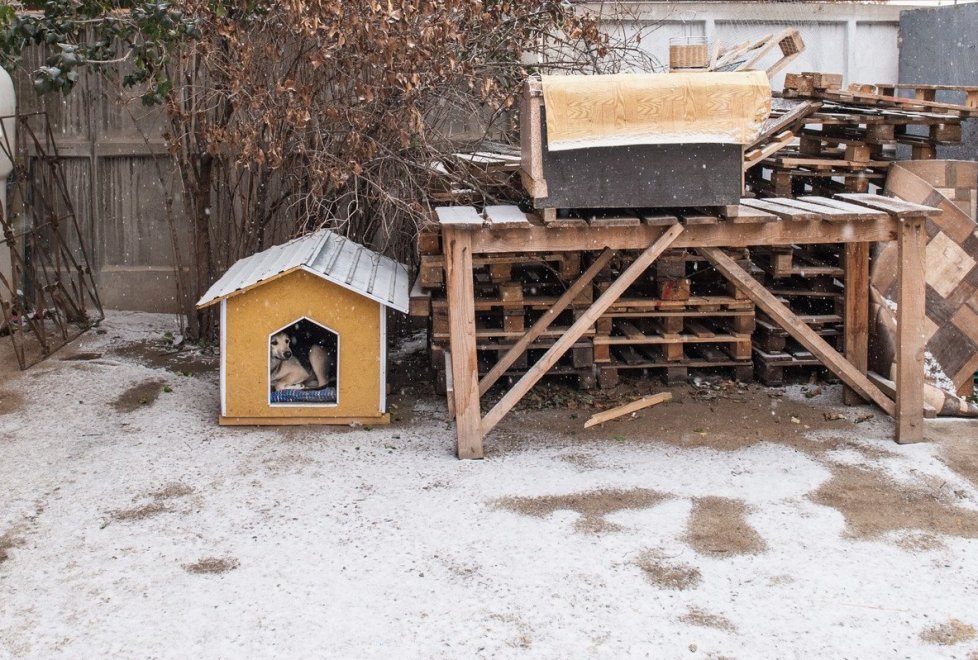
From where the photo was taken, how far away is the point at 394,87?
8203mm

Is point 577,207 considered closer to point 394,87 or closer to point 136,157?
point 394,87

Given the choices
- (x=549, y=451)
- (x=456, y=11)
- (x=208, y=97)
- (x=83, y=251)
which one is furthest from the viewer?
(x=83, y=251)

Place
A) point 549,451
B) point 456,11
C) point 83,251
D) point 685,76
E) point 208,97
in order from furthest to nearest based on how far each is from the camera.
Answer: point 83,251
point 208,97
point 456,11
point 549,451
point 685,76

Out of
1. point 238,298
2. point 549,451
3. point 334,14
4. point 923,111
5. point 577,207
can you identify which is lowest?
point 549,451

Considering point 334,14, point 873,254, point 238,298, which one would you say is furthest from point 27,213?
point 873,254

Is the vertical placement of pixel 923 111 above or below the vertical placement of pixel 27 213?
above

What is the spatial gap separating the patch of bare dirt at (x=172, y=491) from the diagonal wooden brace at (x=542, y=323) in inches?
90.6

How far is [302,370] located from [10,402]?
2.30 m

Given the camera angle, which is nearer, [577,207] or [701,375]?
[577,207]

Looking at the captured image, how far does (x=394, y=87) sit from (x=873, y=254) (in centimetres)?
399

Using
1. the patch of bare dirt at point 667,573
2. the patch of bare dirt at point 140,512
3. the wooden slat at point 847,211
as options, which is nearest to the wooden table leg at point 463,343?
the patch of bare dirt at point 667,573

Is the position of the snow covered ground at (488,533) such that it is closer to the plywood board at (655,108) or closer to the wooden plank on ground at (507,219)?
the wooden plank on ground at (507,219)

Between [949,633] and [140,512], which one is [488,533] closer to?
[140,512]

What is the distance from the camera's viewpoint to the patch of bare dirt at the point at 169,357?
9.27 m
